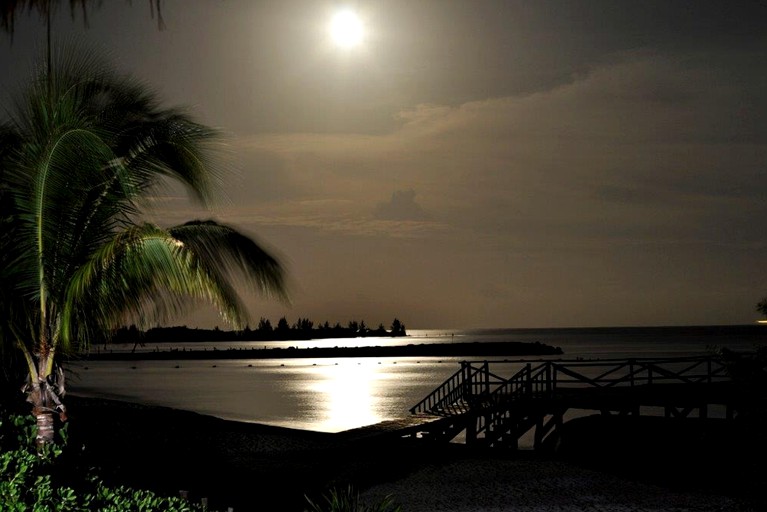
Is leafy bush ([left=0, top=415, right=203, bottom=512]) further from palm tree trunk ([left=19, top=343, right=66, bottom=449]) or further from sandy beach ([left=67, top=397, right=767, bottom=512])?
sandy beach ([left=67, top=397, right=767, bottom=512])

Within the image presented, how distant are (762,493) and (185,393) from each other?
9560 centimetres

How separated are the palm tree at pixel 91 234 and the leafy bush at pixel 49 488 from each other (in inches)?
20.3

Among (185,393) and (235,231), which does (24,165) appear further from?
(185,393)

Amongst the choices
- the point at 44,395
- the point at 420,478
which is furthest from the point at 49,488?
the point at 420,478

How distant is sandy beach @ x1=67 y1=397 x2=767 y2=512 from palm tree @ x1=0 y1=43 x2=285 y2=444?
257 centimetres

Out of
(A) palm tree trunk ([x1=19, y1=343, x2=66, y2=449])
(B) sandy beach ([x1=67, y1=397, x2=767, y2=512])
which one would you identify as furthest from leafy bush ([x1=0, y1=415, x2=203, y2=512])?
(B) sandy beach ([x1=67, y1=397, x2=767, y2=512])

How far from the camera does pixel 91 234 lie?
39.5 ft

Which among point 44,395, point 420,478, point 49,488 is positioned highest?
point 44,395

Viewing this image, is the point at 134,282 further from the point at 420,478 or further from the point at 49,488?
the point at 420,478

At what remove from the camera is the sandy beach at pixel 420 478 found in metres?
16.8

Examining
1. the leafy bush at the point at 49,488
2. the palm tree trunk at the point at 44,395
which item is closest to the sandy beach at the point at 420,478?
the palm tree trunk at the point at 44,395

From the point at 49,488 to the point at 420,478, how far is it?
469 inches

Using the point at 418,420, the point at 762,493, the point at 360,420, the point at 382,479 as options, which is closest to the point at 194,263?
the point at 762,493

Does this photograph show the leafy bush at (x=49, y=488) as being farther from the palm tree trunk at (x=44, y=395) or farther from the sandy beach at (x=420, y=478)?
the sandy beach at (x=420, y=478)
